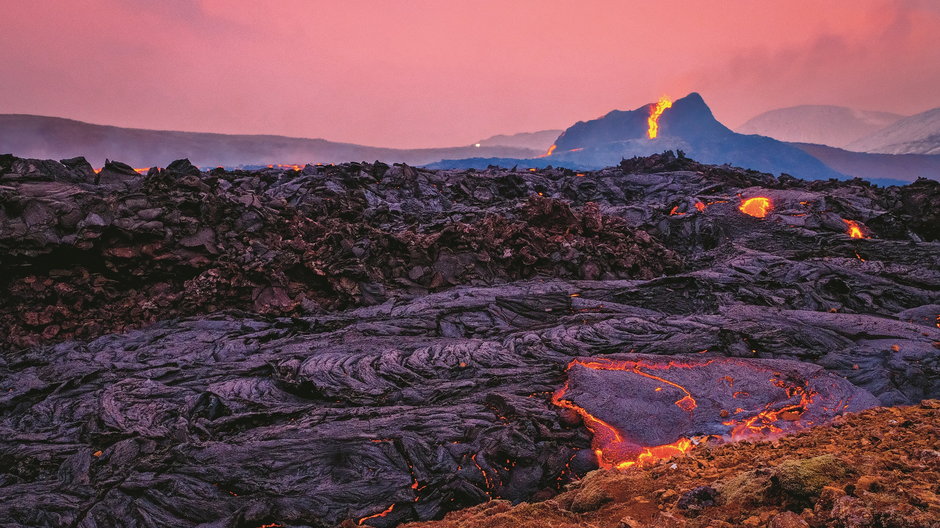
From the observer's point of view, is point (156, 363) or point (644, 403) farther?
point (156, 363)

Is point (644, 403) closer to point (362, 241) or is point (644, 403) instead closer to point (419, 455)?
point (419, 455)

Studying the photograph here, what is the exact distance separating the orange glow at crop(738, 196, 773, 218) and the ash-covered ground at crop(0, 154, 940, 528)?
1.81 metres

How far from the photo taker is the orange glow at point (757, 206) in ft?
79.3

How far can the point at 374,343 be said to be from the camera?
11.0 meters

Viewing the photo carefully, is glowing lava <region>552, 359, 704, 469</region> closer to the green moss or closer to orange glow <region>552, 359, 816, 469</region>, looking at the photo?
Result: orange glow <region>552, 359, 816, 469</region>

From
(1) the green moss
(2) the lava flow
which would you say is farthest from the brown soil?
(2) the lava flow

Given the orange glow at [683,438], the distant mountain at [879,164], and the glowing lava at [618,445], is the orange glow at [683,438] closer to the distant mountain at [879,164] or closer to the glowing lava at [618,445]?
the glowing lava at [618,445]

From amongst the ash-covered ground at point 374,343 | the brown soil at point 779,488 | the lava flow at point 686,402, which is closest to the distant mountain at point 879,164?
the ash-covered ground at point 374,343

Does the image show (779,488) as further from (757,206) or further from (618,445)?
(757,206)

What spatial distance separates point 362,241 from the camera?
16062mm

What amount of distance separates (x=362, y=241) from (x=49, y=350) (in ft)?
30.2

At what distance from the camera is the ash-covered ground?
20.6 ft

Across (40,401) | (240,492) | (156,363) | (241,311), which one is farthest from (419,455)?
(241,311)

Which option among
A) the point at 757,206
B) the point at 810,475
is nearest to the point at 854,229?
the point at 757,206
